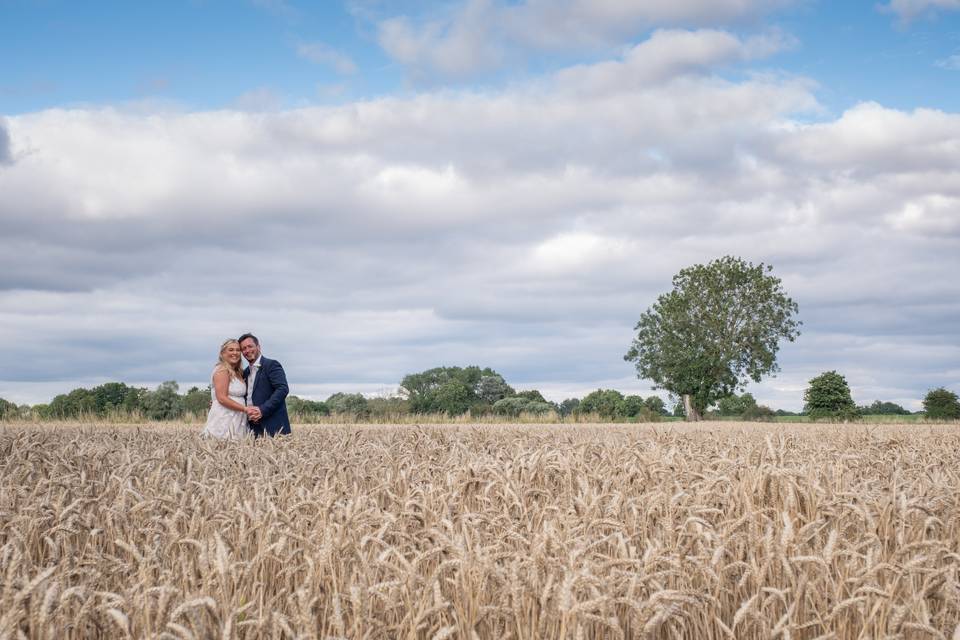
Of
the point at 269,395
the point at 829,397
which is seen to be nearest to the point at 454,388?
the point at 829,397

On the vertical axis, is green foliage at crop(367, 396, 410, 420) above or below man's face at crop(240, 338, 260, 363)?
below

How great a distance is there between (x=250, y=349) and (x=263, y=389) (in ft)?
2.50

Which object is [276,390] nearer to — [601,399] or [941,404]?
[941,404]

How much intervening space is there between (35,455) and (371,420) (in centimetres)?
2453

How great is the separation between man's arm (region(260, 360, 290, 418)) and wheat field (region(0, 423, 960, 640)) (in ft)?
14.5

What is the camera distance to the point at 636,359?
53.4m

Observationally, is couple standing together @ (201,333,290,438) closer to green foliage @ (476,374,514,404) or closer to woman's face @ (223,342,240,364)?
woman's face @ (223,342,240,364)

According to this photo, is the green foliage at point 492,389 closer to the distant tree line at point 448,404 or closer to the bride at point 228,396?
the distant tree line at point 448,404

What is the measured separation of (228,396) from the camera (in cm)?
1225

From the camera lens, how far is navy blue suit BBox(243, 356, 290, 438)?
40.7 ft

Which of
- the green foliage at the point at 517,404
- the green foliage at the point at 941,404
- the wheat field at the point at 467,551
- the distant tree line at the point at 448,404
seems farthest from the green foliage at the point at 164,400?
the green foliage at the point at 941,404

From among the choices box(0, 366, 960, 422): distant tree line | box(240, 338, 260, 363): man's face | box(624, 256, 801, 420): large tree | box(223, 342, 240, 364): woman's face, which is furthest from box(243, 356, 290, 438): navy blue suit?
box(624, 256, 801, 420): large tree

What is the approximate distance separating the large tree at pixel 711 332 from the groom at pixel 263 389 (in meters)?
41.2

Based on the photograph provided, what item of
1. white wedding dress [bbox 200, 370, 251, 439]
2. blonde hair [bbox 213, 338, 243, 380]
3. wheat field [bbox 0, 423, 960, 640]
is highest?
blonde hair [bbox 213, 338, 243, 380]
